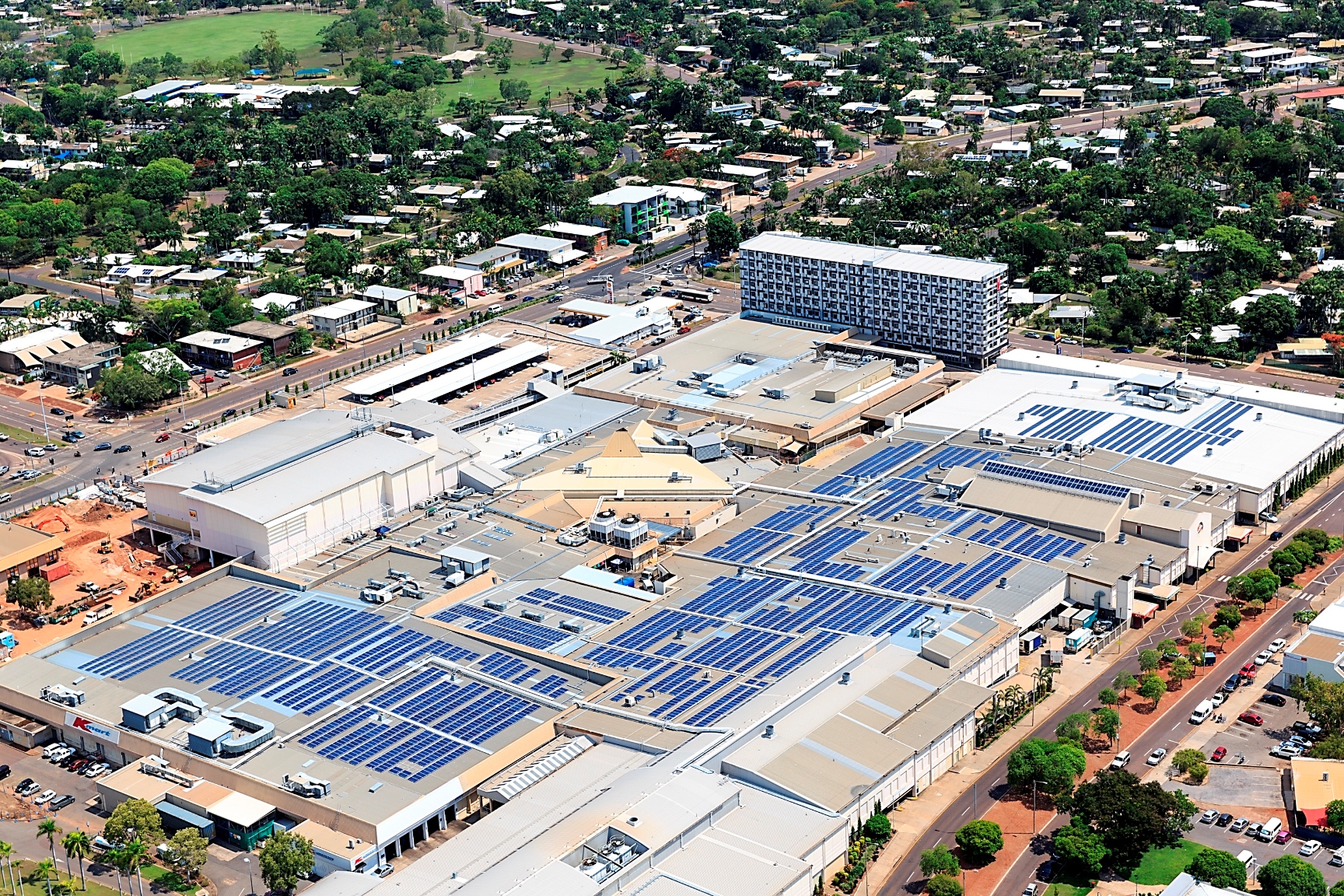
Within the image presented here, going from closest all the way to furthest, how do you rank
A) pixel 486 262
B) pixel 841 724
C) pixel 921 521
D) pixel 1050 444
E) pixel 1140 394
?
1. pixel 841 724
2. pixel 921 521
3. pixel 1050 444
4. pixel 1140 394
5. pixel 486 262

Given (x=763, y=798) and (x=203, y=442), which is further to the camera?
(x=203, y=442)

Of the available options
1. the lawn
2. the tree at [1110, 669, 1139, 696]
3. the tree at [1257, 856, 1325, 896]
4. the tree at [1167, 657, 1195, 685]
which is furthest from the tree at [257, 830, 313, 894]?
the tree at [1167, 657, 1195, 685]

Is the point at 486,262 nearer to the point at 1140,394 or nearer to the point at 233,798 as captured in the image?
the point at 1140,394

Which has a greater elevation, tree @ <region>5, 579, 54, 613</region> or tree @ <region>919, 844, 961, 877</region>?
tree @ <region>919, 844, 961, 877</region>

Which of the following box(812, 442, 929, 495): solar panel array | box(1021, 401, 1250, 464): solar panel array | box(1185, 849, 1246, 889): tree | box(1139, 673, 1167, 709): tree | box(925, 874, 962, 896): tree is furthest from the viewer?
box(1021, 401, 1250, 464): solar panel array

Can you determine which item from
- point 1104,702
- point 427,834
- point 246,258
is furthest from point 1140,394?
point 246,258

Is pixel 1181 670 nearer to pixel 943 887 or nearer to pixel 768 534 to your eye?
pixel 943 887

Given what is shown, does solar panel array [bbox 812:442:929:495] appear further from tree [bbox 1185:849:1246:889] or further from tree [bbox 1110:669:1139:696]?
tree [bbox 1185:849:1246:889]
